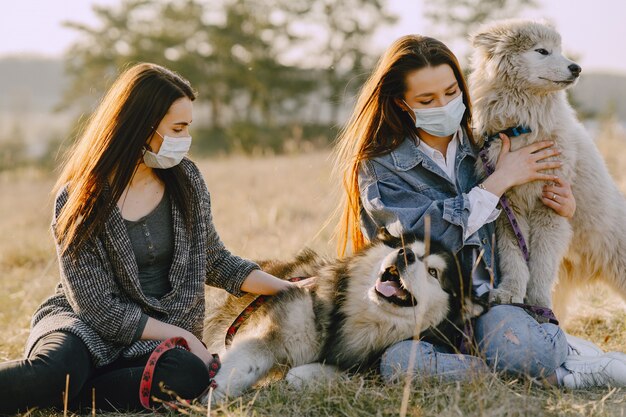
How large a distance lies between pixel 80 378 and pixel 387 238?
4.93 feet

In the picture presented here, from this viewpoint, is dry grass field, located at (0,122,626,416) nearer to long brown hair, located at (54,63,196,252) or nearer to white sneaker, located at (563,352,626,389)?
white sneaker, located at (563,352,626,389)

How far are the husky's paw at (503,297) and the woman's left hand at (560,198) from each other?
50cm

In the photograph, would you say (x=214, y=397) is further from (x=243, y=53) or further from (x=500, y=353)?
(x=243, y=53)

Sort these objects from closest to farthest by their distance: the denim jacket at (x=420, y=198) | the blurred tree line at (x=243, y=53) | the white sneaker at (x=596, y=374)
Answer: the white sneaker at (x=596, y=374)
the denim jacket at (x=420, y=198)
the blurred tree line at (x=243, y=53)

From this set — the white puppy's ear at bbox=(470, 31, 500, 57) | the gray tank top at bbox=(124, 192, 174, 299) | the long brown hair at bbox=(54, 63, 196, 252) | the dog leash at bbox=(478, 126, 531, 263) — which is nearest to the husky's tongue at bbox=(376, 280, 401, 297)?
the dog leash at bbox=(478, 126, 531, 263)

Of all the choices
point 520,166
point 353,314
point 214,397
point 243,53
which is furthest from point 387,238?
point 243,53

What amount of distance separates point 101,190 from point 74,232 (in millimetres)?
217

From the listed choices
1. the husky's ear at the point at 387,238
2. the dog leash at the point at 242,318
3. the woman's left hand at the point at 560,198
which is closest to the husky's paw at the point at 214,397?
the dog leash at the point at 242,318

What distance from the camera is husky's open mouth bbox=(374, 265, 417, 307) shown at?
2.94 metres

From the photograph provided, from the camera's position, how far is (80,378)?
8.96 feet

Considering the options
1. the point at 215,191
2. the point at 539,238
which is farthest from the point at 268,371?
the point at 215,191

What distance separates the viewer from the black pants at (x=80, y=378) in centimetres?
262

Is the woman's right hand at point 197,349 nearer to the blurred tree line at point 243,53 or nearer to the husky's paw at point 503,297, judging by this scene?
the husky's paw at point 503,297

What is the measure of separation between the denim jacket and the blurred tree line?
21.8m
